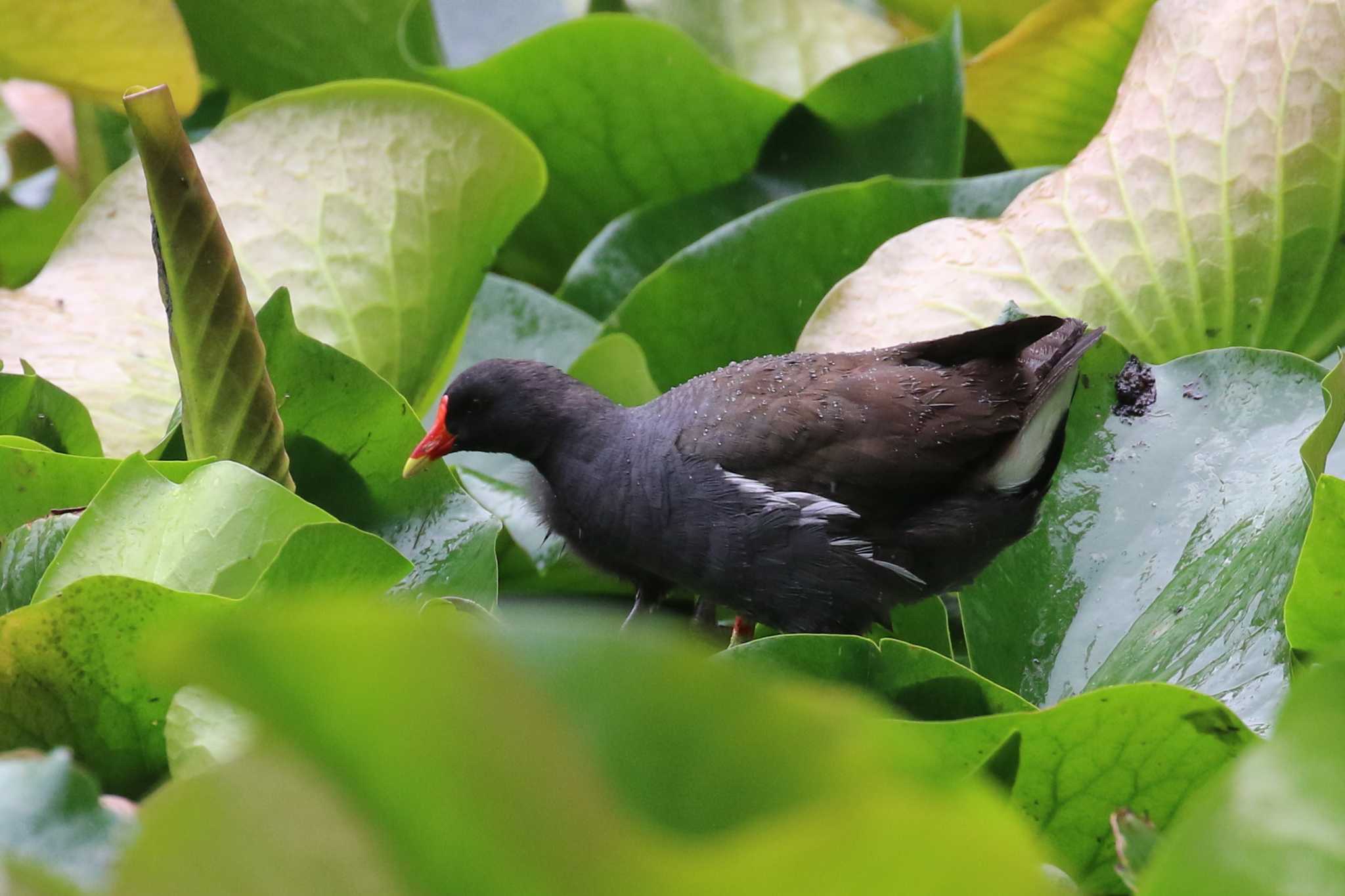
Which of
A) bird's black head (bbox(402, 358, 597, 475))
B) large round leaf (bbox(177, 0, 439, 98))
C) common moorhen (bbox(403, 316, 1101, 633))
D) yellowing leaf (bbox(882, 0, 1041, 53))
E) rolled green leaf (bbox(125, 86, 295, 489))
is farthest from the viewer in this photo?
yellowing leaf (bbox(882, 0, 1041, 53))

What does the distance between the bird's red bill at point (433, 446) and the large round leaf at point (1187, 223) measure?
0.94 ft

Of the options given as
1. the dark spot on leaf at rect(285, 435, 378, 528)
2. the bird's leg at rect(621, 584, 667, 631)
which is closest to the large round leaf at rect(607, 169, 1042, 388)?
the bird's leg at rect(621, 584, 667, 631)

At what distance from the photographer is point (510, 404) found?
1.02 m

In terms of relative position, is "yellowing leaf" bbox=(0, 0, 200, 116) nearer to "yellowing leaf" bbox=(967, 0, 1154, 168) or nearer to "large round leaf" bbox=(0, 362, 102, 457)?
"large round leaf" bbox=(0, 362, 102, 457)

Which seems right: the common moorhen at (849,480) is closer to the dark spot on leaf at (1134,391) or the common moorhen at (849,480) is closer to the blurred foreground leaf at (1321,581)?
the dark spot on leaf at (1134,391)

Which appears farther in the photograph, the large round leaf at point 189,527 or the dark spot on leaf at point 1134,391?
the dark spot on leaf at point 1134,391

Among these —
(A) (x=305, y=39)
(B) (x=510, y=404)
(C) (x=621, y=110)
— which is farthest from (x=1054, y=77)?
(A) (x=305, y=39)

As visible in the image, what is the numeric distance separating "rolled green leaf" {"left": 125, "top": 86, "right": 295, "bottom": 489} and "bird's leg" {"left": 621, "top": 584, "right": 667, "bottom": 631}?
326 millimetres

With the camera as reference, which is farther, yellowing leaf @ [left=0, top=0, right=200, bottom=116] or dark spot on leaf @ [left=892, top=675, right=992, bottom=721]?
yellowing leaf @ [left=0, top=0, right=200, bottom=116]

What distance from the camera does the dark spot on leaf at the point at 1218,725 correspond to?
0.49m

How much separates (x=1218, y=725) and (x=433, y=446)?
51 cm

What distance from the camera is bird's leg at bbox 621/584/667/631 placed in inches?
37.0

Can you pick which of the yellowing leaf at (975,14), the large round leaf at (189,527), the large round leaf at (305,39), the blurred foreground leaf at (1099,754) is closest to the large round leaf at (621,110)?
the large round leaf at (305,39)

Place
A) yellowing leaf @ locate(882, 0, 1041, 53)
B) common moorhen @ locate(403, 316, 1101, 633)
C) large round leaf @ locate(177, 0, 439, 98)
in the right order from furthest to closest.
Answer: yellowing leaf @ locate(882, 0, 1041, 53)
large round leaf @ locate(177, 0, 439, 98)
common moorhen @ locate(403, 316, 1101, 633)
